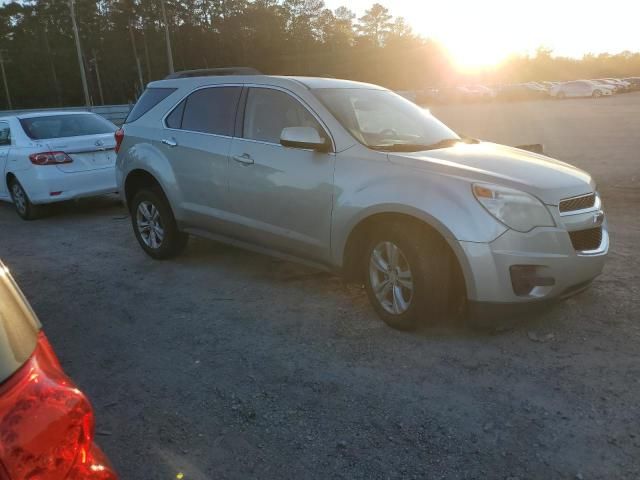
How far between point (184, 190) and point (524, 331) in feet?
10.9

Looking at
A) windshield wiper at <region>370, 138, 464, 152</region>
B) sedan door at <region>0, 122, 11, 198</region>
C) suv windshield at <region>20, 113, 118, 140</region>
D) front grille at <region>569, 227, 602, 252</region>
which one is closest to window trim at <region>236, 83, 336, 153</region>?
windshield wiper at <region>370, 138, 464, 152</region>

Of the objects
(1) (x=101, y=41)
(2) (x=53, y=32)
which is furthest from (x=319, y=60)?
(2) (x=53, y=32)

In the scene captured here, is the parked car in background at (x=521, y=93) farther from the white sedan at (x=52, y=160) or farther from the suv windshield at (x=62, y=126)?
the white sedan at (x=52, y=160)

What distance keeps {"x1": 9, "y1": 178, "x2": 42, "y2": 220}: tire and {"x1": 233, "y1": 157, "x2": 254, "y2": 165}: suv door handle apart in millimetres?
5034

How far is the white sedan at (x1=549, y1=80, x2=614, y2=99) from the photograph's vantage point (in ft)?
160

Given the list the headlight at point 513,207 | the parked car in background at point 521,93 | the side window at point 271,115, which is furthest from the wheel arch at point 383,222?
the parked car in background at point 521,93

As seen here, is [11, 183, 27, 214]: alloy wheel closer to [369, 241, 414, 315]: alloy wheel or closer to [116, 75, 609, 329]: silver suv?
[116, 75, 609, 329]: silver suv

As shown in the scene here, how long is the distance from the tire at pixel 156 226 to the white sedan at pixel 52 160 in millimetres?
2636

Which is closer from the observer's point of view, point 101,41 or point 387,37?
point 101,41

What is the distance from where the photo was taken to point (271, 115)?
500 centimetres

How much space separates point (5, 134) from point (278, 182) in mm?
6430

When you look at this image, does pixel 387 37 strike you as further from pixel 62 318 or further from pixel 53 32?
pixel 62 318

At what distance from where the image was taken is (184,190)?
561 centimetres

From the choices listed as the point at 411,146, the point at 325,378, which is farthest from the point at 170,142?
the point at 325,378
